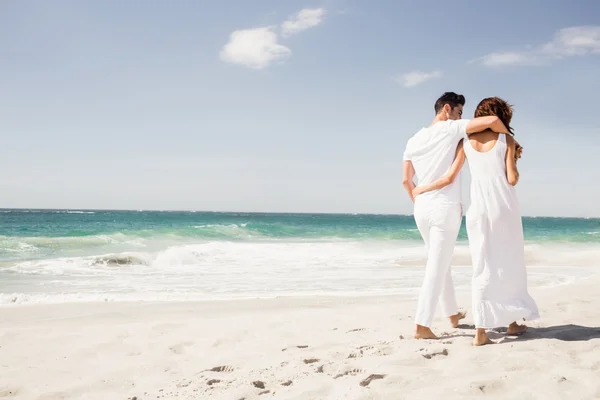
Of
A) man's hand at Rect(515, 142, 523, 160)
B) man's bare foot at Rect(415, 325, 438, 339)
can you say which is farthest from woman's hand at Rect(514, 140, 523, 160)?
man's bare foot at Rect(415, 325, 438, 339)

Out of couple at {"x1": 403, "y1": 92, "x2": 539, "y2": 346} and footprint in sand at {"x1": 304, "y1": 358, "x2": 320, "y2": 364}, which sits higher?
couple at {"x1": 403, "y1": 92, "x2": 539, "y2": 346}

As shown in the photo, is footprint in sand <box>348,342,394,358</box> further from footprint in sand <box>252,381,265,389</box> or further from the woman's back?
the woman's back

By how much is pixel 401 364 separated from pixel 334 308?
116 inches

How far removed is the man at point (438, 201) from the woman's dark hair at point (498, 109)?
13 cm

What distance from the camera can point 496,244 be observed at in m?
3.94

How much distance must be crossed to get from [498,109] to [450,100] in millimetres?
478

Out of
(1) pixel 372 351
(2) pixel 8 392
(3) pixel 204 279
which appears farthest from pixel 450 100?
(3) pixel 204 279

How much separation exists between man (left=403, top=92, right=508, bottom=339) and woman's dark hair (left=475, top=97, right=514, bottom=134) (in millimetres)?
129

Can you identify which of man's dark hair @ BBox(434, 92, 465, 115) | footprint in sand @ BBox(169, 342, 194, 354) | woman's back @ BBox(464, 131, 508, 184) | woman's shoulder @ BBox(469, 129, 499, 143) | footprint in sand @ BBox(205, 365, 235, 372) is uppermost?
man's dark hair @ BBox(434, 92, 465, 115)

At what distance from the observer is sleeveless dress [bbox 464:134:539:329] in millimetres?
3904

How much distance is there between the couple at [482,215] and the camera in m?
3.90

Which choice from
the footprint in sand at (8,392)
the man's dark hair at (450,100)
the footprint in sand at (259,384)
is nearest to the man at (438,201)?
the man's dark hair at (450,100)

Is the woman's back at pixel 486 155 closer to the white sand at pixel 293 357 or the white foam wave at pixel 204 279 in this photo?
the white sand at pixel 293 357

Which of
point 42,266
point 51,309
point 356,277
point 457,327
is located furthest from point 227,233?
point 457,327
